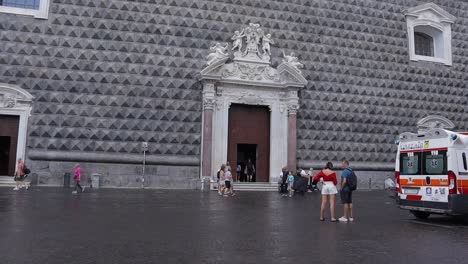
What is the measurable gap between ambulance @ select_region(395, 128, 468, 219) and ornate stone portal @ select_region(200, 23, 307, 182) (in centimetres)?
947

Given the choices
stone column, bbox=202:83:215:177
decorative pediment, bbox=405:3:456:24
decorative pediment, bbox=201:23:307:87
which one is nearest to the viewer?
stone column, bbox=202:83:215:177

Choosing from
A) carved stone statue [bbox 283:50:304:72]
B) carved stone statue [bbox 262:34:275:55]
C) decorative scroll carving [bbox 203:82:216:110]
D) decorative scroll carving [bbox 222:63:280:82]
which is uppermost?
carved stone statue [bbox 262:34:275:55]

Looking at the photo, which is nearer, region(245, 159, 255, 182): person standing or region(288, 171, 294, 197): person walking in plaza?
region(288, 171, 294, 197): person walking in plaza

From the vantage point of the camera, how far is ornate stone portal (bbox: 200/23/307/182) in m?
19.5

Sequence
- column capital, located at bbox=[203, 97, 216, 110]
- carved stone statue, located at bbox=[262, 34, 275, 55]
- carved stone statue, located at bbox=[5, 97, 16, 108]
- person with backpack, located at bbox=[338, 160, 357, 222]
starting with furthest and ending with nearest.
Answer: carved stone statue, located at bbox=[262, 34, 275, 55] → column capital, located at bbox=[203, 97, 216, 110] → carved stone statue, located at bbox=[5, 97, 16, 108] → person with backpack, located at bbox=[338, 160, 357, 222]

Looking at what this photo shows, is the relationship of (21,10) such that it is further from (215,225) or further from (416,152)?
(416,152)

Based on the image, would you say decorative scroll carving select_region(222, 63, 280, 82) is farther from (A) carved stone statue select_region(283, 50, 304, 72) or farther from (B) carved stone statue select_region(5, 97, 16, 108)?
(B) carved stone statue select_region(5, 97, 16, 108)

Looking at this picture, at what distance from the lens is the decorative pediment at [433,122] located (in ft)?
Answer: 75.0

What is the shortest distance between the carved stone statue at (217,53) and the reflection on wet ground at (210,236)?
9666mm

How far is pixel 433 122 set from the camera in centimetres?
2320

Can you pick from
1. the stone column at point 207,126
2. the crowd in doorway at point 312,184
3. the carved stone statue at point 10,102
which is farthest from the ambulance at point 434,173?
the carved stone statue at point 10,102

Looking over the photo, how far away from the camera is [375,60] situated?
22.7 metres

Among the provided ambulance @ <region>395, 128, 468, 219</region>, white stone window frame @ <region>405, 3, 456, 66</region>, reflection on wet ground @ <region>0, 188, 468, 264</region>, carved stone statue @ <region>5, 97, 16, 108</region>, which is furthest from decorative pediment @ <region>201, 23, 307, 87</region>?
reflection on wet ground @ <region>0, 188, 468, 264</region>

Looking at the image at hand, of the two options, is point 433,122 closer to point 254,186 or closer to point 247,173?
point 247,173
